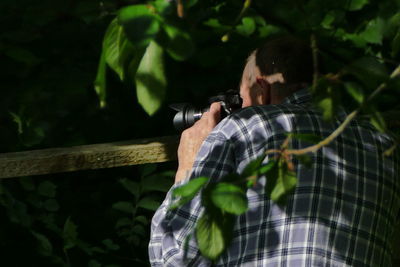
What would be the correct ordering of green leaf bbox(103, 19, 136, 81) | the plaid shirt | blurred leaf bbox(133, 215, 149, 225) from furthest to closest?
blurred leaf bbox(133, 215, 149, 225), the plaid shirt, green leaf bbox(103, 19, 136, 81)

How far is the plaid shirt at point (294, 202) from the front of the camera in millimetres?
2221

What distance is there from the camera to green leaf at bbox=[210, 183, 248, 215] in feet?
4.32

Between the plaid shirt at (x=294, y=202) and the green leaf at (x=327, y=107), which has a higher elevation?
the green leaf at (x=327, y=107)

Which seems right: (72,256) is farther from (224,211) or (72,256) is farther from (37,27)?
(224,211)

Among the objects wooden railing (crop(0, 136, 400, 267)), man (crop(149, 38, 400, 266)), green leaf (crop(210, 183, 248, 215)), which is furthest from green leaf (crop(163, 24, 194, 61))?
wooden railing (crop(0, 136, 400, 267))

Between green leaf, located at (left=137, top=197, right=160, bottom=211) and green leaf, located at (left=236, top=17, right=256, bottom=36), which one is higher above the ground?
green leaf, located at (left=236, top=17, right=256, bottom=36)

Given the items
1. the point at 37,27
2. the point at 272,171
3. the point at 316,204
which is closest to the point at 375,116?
the point at 272,171

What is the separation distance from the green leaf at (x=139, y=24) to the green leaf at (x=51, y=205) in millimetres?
2068

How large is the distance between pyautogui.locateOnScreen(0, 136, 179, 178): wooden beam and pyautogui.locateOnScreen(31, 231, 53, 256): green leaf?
61 centimetres

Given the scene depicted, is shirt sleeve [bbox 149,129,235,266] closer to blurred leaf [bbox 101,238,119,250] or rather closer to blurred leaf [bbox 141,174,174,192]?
blurred leaf [bbox 141,174,174,192]

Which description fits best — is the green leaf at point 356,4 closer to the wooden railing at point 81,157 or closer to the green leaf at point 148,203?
the wooden railing at point 81,157

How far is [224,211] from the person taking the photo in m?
1.35

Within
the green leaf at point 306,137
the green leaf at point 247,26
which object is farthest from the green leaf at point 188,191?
the green leaf at point 247,26

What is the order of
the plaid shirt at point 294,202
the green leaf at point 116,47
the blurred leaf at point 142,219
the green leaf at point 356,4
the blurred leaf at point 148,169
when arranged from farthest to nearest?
1. the blurred leaf at point 142,219
2. the blurred leaf at point 148,169
3. the green leaf at point 356,4
4. the plaid shirt at point 294,202
5. the green leaf at point 116,47
